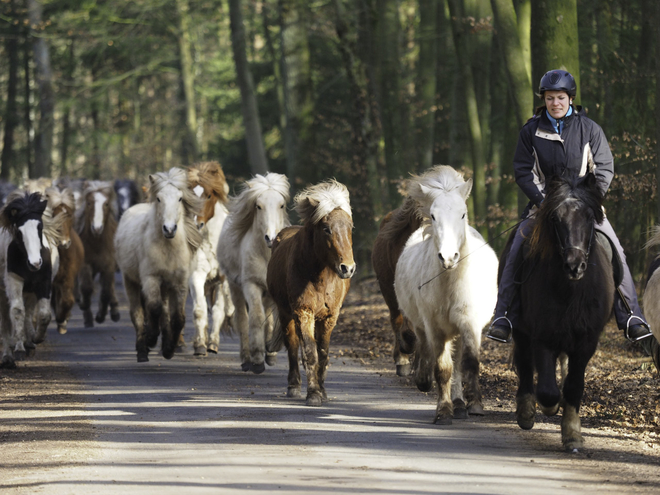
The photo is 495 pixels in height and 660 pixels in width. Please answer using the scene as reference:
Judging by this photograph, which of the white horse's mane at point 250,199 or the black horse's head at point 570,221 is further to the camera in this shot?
the white horse's mane at point 250,199

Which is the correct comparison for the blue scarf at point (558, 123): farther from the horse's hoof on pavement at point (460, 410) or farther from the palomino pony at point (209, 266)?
the palomino pony at point (209, 266)

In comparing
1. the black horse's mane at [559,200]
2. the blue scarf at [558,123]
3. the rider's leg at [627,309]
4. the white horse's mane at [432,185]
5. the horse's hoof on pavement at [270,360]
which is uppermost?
the blue scarf at [558,123]

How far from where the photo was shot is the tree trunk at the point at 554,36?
11.4 m

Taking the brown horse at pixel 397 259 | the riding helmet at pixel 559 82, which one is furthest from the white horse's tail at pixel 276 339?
the riding helmet at pixel 559 82

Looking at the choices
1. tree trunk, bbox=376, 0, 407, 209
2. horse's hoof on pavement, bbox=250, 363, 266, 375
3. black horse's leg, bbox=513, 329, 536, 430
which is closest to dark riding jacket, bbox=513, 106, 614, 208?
black horse's leg, bbox=513, 329, 536, 430

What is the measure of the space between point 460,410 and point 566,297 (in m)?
2.10

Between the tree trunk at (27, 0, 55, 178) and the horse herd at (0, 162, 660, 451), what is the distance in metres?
16.7

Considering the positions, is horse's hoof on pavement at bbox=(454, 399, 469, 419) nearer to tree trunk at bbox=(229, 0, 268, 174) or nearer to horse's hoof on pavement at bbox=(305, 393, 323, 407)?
horse's hoof on pavement at bbox=(305, 393, 323, 407)

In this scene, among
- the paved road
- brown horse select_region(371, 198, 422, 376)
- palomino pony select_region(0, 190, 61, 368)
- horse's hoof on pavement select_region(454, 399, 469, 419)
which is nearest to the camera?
the paved road

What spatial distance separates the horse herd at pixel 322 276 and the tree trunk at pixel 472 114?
5.71 metres

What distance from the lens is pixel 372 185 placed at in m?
22.1

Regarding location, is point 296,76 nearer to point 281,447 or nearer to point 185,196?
point 185,196

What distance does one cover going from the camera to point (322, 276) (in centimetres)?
1006

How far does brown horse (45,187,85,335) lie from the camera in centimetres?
1695
